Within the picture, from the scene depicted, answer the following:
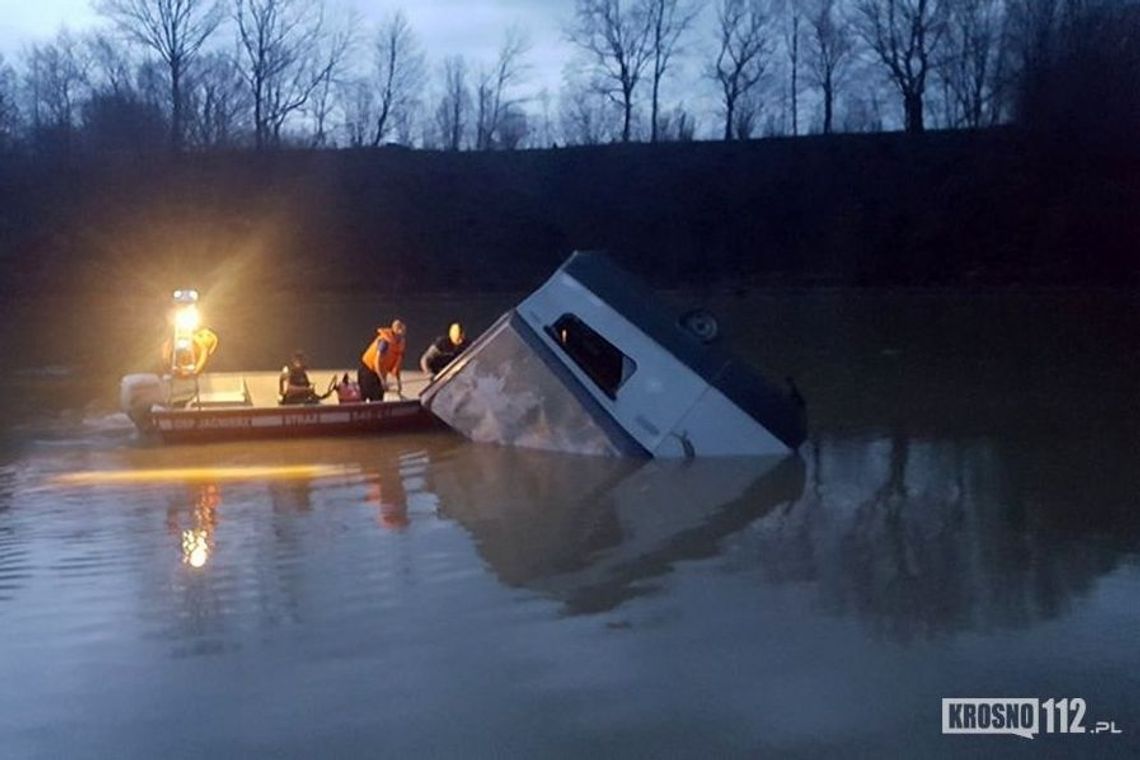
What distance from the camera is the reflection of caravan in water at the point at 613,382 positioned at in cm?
1500

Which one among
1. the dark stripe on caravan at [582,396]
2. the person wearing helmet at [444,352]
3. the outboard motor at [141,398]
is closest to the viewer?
the dark stripe on caravan at [582,396]

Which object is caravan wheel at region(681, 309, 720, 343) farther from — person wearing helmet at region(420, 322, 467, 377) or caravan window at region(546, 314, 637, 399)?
person wearing helmet at region(420, 322, 467, 377)

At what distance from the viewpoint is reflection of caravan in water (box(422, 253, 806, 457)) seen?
15.0m

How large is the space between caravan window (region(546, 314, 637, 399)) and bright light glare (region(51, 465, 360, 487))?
2.49 m

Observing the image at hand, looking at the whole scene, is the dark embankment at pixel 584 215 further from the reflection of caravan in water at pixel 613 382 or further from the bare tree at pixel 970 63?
the reflection of caravan in water at pixel 613 382

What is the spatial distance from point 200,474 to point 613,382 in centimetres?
420

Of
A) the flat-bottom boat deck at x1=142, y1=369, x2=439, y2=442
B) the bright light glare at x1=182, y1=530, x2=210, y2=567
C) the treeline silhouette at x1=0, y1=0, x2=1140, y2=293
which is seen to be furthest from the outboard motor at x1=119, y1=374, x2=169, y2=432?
the treeline silhouette at x1=0, y1=0, x2=1140, y2=293

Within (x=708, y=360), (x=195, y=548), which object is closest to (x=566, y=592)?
(x=195, y=548)

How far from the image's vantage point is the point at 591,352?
1584 cm

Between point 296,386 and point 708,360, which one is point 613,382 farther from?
point 296,386

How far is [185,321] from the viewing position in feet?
58.7

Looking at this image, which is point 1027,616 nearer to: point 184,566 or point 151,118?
point 184,566

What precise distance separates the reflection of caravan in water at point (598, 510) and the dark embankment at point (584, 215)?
35.1 m

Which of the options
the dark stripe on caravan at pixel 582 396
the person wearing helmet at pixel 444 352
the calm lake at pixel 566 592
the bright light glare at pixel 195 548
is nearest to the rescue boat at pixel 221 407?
the calm lake at pixel 566 592
